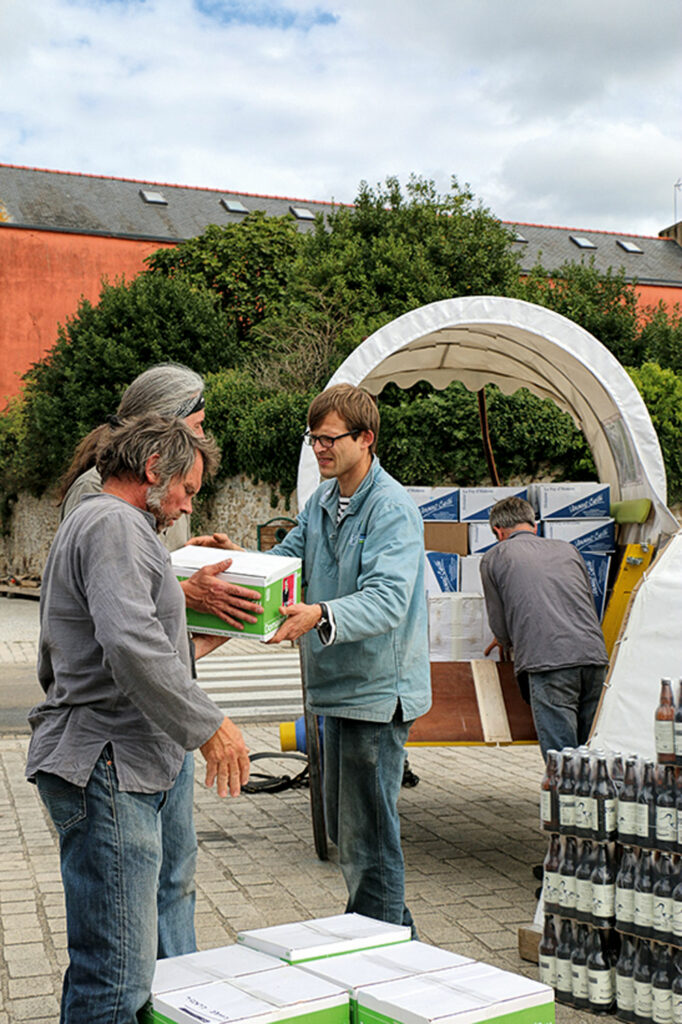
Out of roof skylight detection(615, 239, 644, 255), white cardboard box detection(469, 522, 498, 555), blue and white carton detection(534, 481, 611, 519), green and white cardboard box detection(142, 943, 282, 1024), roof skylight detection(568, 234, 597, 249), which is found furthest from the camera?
roof skylight detection(568, 234, 597, 249)

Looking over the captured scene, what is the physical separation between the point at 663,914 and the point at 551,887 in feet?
1.72

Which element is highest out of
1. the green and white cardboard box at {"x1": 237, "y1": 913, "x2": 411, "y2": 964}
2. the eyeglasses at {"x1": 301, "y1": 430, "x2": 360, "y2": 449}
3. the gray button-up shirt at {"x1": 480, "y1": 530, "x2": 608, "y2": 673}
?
the eyeglasses at {"x1": 301, "y1": 430, "x2": 360, "y2": 449}

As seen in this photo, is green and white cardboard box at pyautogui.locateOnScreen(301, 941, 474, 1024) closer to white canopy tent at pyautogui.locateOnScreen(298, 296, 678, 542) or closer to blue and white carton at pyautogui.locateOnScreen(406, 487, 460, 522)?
white canopy tent at pyautogui.locateOnScreen(298, 296, 678, 542)

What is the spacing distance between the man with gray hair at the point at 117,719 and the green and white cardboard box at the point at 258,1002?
11 centimetres

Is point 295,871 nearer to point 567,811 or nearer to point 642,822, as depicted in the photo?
point 567,811

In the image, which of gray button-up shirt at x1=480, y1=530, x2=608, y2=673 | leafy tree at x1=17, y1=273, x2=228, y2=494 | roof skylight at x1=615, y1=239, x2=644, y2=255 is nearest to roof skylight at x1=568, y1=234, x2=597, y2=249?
roof skylight at x1=615, y1=239, x2=644, y2=255

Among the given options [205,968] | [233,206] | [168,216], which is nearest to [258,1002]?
[205,968]

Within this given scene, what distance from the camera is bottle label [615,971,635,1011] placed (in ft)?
12.9

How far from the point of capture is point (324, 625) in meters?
3.53

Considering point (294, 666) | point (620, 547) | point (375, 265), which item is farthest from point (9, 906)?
point (375, 265)

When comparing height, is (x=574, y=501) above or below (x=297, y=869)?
above

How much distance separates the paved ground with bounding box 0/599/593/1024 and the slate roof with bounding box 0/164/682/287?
3236 cm

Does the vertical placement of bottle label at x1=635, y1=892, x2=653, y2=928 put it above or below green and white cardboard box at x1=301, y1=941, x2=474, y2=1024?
below

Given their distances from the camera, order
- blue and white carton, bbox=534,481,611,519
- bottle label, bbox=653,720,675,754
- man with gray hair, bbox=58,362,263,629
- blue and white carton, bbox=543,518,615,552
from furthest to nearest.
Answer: blue and white carton, bbox=534,481,611,519 → blue and white carton, bbox=543,518,615,552 → bottle label, bbox=653,720,675,754 → man with gray hair, bbox=58,362,263,629
